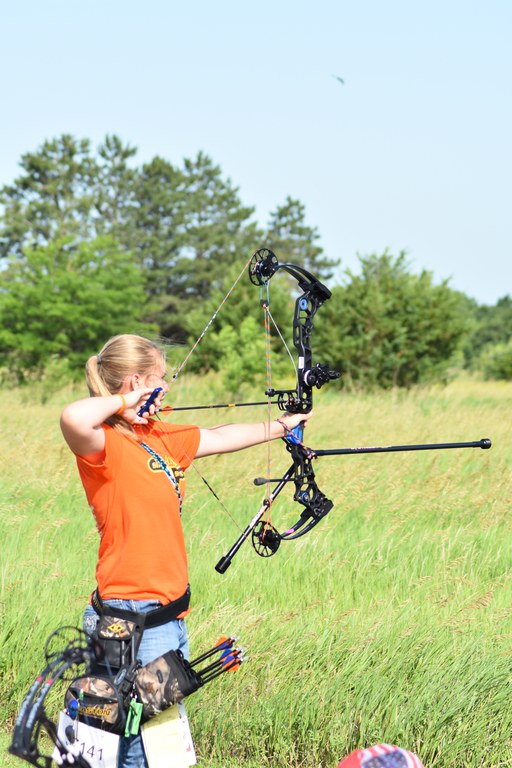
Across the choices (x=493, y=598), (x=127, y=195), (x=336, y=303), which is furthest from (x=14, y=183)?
(x=493, y=598)

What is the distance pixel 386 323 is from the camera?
72.1 ft

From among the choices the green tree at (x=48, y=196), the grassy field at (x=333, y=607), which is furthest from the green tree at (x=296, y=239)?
the grassy field at (x=333, y=607)

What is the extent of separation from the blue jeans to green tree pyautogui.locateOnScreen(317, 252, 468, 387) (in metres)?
19.3

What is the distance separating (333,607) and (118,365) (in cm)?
223

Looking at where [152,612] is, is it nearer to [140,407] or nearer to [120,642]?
[120,642]

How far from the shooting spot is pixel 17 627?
4.34 metres

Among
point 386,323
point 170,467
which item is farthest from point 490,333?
point 170,467

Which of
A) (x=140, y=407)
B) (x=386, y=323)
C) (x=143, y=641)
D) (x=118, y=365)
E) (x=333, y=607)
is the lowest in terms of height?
(x=333, y=607)

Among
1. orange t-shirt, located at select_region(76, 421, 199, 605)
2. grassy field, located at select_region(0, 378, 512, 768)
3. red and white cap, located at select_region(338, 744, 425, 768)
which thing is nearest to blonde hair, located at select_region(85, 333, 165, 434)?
orange t-shirt, located at select_region(76, 421, 199, 605)

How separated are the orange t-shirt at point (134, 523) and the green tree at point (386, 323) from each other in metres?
19.2

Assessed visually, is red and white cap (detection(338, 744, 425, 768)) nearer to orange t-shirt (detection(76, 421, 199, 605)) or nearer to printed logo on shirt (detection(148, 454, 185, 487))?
orange t-shirt (detection(76, 421, 199, 605))

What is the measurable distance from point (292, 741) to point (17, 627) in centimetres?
156

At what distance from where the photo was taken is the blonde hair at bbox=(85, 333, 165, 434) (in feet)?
9.37

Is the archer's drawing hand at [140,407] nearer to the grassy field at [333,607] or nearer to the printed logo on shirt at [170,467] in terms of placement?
the printed logo on shirt at [170,467]
